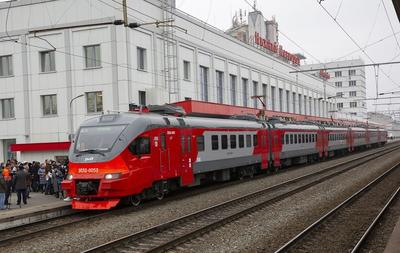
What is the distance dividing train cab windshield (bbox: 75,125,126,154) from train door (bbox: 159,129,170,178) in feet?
6.23

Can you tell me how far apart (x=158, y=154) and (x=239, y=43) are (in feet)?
122

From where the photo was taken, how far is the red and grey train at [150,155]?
1473cm

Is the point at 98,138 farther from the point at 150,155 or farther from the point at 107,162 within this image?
the point at 150,155

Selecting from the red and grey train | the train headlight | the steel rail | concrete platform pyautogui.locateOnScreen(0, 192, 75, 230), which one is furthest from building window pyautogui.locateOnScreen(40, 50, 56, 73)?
the steel rail

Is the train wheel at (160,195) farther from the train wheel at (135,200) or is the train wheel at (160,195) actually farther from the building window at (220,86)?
the building window at (220,86)

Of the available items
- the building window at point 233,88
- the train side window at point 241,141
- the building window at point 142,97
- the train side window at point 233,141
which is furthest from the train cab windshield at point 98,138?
the building window at point 233,88

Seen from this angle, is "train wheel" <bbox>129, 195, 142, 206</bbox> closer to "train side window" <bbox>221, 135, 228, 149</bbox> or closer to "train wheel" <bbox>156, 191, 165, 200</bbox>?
"train wheel" <bbox>156, 191, 165, 200</bbox>

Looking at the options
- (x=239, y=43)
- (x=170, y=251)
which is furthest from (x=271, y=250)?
(x=239, y=43)

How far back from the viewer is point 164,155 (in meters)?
16.8

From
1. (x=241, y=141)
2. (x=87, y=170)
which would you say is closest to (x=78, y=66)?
(x=241, y=141)

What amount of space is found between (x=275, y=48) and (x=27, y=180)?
2028 inches

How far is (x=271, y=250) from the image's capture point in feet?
32.1

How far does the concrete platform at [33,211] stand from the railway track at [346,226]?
26.4 feet

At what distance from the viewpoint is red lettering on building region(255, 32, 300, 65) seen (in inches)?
2345
